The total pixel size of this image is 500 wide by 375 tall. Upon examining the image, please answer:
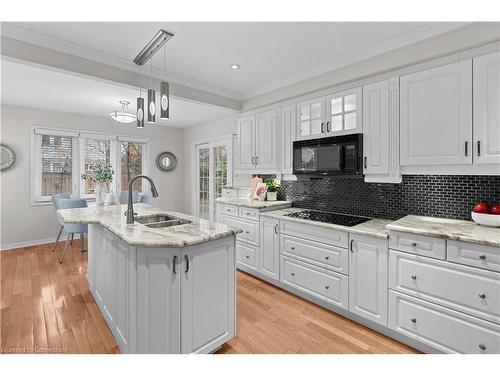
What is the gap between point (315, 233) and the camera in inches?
99.8

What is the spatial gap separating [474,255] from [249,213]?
2.17 m

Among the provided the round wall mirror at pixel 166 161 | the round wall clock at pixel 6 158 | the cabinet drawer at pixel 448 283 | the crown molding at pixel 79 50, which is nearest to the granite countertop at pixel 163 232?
the cabinet drawer at pixel 448 283

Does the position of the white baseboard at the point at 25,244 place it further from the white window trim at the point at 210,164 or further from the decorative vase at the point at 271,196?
the decorative vase at the point at 271,196

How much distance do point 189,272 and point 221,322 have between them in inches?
19.7

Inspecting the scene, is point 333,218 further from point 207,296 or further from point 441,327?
point 207,296

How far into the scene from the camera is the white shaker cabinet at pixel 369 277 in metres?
2.08

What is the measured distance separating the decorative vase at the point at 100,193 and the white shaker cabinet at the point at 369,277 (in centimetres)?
290

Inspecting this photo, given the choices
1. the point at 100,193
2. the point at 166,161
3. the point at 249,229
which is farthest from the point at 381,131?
the point at 166,161

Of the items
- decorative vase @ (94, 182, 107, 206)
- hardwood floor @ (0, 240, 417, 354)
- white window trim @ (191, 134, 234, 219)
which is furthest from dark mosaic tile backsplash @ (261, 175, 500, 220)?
decorative vase @ (94, 182, 107, 206)

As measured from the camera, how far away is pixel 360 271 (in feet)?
7.29

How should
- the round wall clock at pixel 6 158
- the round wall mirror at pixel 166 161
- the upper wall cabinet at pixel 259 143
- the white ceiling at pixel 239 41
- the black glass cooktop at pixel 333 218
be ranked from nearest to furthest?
the white ceiling at pixel 239 41 → the black glass cooktop at pixel 333 218 → the upper wall cabinet at pixel 259 143 → the round wall clock at pixel 6 158 → the round wall mirror at pixel 166 161

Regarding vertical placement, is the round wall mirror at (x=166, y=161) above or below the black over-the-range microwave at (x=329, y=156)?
above
